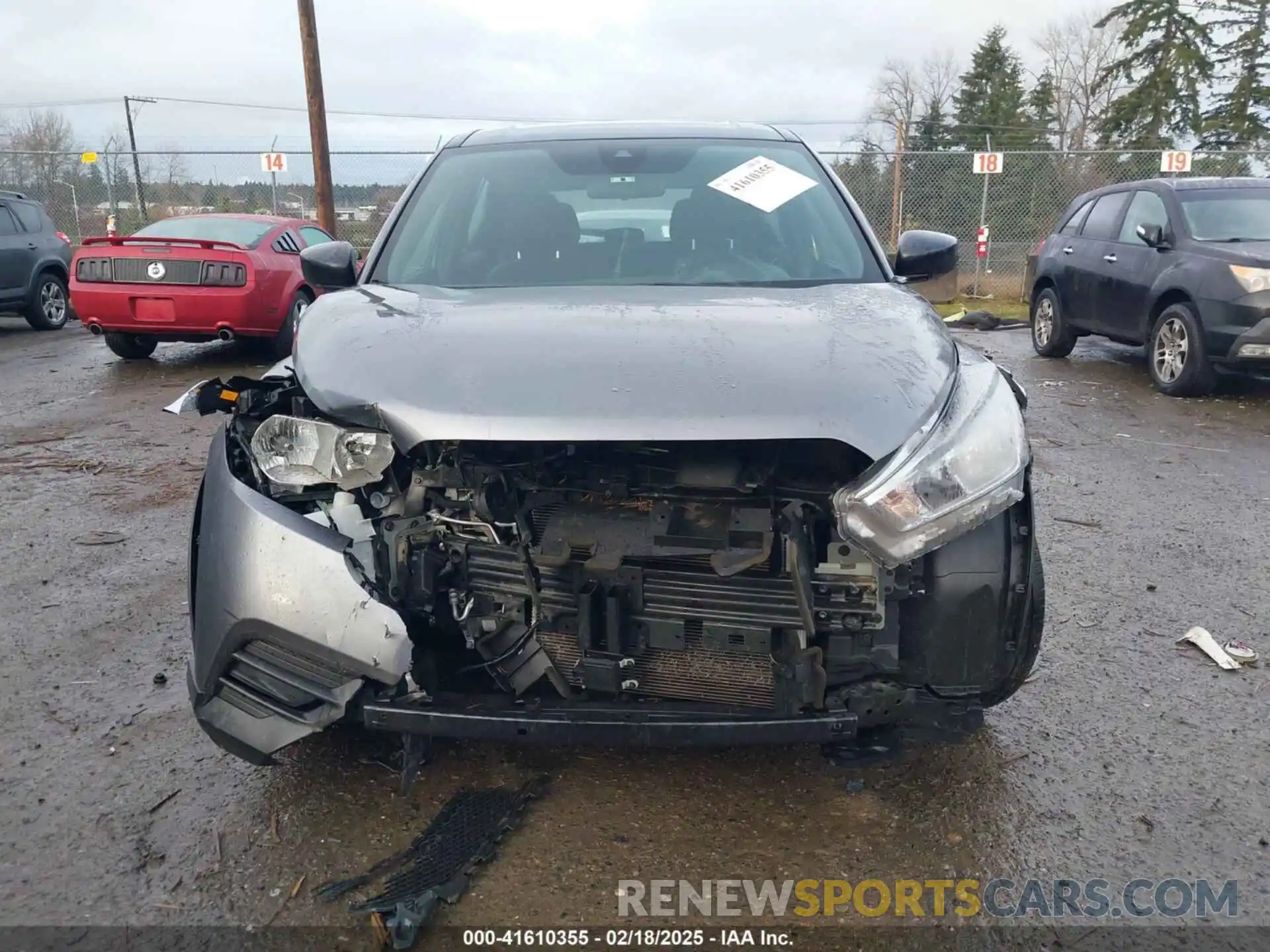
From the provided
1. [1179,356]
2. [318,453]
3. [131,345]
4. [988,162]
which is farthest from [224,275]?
[988,162]

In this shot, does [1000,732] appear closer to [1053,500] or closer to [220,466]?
[220,466]

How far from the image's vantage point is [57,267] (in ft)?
40.2

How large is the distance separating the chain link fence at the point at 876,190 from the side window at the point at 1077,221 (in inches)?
275

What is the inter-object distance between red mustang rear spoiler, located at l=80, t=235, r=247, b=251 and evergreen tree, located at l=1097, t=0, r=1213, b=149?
34.1 m

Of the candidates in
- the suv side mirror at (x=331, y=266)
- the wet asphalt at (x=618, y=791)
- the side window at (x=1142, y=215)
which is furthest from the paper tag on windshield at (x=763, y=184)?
the side window at (x=1142, y=215)

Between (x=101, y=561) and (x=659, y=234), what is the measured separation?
274cm

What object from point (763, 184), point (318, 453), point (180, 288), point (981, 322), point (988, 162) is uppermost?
point (988, 162)

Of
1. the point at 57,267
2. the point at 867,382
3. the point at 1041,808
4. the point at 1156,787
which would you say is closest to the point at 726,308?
the point at 867,382

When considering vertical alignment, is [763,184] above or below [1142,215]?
above

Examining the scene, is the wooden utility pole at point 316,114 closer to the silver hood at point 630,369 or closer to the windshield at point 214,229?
the windshield at point 214,229

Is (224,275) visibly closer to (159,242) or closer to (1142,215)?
(159,242)

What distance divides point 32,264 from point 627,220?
11.1m

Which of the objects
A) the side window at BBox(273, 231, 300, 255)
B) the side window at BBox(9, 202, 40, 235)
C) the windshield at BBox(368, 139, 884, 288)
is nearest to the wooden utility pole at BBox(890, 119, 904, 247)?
the side window at BBox(273, 231, 300, 255)

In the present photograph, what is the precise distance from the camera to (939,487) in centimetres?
203
